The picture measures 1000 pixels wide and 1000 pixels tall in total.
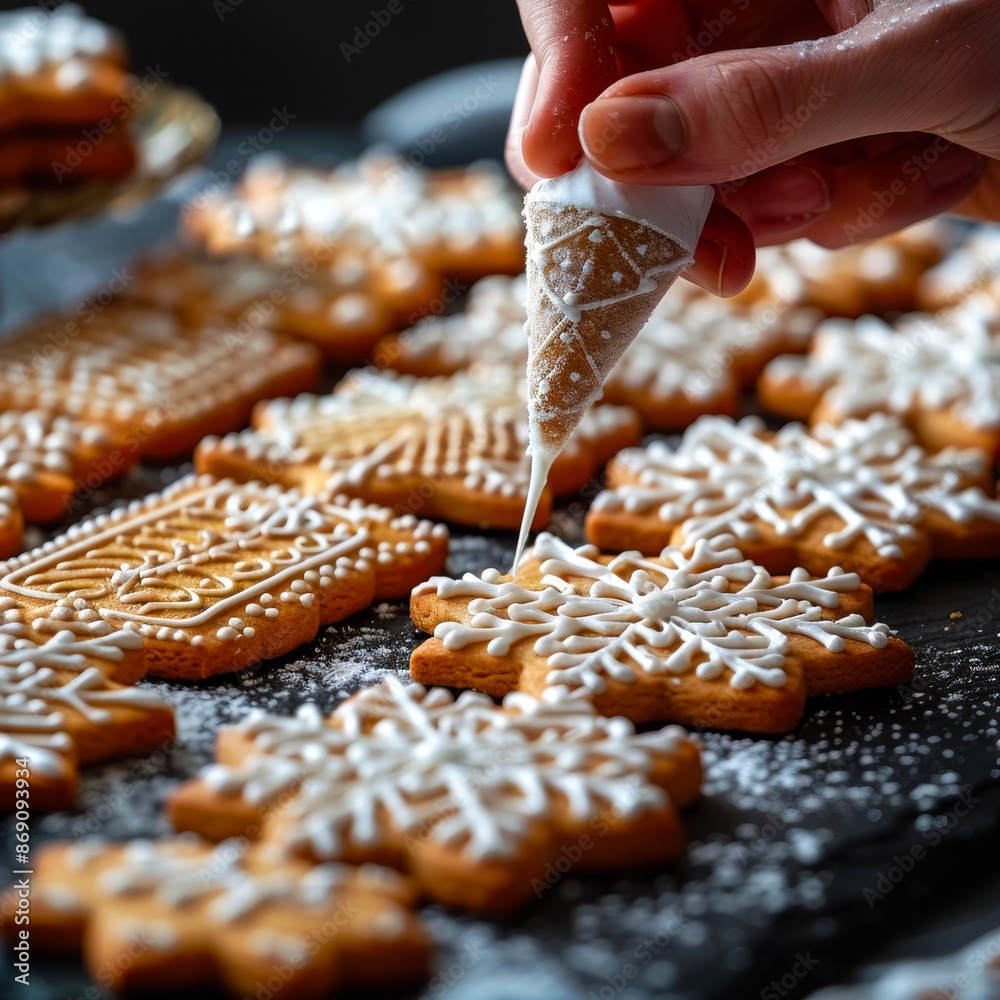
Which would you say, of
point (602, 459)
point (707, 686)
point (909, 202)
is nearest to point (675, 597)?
point (707, 686)

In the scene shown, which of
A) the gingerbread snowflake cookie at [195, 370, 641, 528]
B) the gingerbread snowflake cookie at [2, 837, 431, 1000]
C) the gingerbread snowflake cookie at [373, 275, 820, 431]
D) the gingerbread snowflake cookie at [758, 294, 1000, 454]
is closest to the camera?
the gingerbread snowflake cookie at [2, 837, 431, 1000]

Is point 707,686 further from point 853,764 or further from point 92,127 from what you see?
point 92,127

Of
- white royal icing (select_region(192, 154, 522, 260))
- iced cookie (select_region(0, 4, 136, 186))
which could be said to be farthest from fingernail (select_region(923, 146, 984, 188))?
iced cookie (select_region(0, 4, 136, 186))

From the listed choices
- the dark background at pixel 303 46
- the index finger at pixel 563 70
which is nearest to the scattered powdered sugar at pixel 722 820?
the index finger at pixel 563 70

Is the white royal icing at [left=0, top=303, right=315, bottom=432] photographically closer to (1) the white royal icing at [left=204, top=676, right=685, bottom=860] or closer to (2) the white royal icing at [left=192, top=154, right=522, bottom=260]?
(2) the white royal icing at [left=192, top=154, right=522, bottom=260]

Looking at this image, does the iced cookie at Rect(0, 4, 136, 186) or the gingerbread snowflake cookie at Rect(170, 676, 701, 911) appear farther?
the iced cookie at Rect(0, 4, 136, 186)

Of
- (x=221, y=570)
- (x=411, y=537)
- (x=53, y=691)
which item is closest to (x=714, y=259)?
(x=411, y=537)

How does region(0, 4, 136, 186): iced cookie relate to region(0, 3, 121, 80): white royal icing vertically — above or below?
below

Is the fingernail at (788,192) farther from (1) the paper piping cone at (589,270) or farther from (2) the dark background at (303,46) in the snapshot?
(2) the dark background at (303,46)
